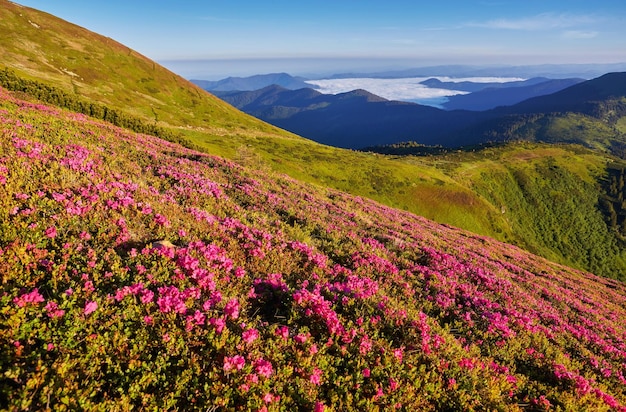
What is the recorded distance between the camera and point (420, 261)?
1620 cm

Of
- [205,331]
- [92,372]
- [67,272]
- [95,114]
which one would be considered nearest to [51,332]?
[92,372]

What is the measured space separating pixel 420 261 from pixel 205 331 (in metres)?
12.5

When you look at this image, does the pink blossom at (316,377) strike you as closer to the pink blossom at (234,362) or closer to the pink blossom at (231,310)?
the pink blossom at (234,362)

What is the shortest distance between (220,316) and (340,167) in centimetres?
12463

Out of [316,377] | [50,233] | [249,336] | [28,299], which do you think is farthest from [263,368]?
[50,233]

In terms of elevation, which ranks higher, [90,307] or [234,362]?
[90,307]

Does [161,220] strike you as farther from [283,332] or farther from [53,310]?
[283,332]

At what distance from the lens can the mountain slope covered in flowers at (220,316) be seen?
5.29 meters

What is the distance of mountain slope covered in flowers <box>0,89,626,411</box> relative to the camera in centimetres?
529

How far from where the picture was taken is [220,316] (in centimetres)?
691

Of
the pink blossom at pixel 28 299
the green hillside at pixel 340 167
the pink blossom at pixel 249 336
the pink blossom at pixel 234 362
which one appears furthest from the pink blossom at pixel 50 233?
the green hillside at pixel 340 167

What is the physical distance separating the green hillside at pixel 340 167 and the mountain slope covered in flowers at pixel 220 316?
63.7 m

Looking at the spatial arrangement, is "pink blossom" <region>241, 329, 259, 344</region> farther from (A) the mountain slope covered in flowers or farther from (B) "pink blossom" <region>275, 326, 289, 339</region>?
(B) "pink blossom" <region>275, 326, 289, 339</region>

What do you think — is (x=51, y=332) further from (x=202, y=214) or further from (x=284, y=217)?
(x=284, y=217)
